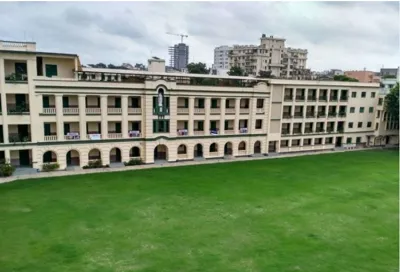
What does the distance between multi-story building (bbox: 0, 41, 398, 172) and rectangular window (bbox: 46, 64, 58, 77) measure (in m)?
0.12

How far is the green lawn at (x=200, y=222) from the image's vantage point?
69.3 feet

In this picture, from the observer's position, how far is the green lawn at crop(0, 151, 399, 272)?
21.1 meters

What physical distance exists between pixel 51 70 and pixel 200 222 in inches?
1083

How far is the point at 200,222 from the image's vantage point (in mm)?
26859

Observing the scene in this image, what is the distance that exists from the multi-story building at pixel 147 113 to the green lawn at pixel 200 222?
535cm

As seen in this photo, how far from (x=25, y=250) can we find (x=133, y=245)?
658 centimetres

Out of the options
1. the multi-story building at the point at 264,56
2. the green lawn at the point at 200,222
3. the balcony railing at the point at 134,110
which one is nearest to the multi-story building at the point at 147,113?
the balcony railing at the point at 134,110

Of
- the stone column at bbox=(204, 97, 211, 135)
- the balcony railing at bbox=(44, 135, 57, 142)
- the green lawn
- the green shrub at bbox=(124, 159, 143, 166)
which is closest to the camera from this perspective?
the green lawn

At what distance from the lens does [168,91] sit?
4438 cm

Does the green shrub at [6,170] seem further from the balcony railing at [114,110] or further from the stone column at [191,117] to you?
the stone column at [191,117]

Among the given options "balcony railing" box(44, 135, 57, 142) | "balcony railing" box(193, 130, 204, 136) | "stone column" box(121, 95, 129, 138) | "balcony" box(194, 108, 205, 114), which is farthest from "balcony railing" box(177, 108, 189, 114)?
"balcony railing" box(44, 135, 57, 142)

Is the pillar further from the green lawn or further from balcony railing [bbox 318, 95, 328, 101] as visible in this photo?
balcony railing [bbox 318, 95, 328, 101]

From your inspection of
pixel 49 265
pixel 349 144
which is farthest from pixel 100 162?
pixel 349 144

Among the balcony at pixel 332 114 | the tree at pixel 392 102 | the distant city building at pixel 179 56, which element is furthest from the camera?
the distant city building at pixel 179 56
